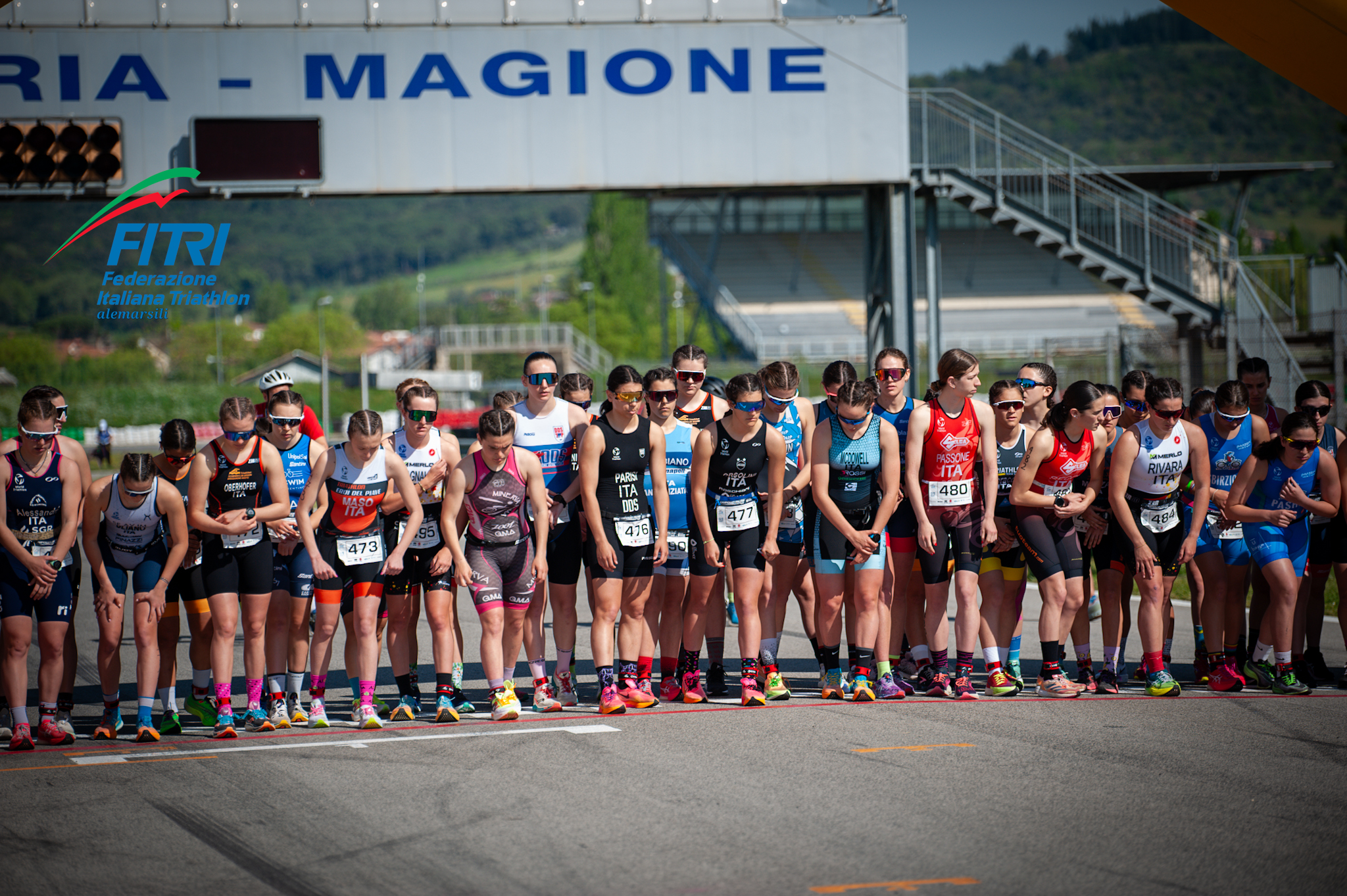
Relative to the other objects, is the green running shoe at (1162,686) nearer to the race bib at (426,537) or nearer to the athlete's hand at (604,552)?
the athlete's hand at (604,552)

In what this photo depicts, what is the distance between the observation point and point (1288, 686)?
8125 millimetres

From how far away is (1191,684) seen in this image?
8.53 meters

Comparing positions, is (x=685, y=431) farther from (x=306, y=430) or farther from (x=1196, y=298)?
(x=1196, y=298)

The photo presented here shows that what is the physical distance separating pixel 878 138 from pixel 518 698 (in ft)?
44.5

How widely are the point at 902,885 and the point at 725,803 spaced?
1.26 m

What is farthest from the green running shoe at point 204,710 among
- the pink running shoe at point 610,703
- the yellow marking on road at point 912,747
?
the yellow marking on road at point 912,747

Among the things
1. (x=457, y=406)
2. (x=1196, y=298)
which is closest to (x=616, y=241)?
(x=457, y=406)

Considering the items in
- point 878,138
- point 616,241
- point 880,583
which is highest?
point 616,241

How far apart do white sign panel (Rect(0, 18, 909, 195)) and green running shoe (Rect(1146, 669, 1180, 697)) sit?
12.5 metres

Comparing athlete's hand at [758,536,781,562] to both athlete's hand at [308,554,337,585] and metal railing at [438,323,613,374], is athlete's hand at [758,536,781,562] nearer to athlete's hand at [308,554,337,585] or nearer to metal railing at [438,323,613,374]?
athlete's hand at [308,554,337,585]

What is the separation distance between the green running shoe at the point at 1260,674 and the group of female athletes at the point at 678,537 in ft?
0.05

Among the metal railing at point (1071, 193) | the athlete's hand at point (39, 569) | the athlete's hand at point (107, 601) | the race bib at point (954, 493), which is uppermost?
the metal railing at point (1071, 193)

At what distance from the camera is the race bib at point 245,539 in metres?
7.57

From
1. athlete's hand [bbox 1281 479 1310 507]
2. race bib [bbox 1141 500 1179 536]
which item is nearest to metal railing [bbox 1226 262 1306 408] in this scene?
athlete's hand [bbox 1281 479 1310 507]
